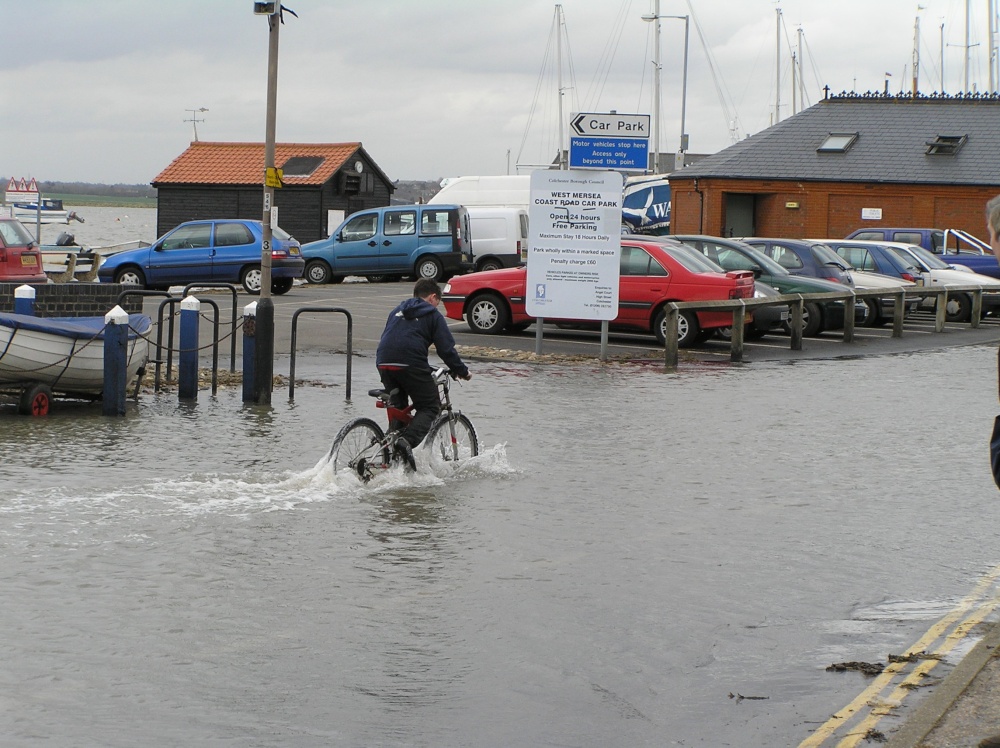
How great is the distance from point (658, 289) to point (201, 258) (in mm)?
13180

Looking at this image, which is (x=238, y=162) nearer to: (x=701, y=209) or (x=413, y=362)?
(x=701, y=209)

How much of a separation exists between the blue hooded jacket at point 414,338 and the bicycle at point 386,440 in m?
0.24

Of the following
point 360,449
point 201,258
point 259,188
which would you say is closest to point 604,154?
point 360,449

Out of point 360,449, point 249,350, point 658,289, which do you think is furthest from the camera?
point 658,289

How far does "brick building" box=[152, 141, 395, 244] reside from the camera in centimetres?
4825

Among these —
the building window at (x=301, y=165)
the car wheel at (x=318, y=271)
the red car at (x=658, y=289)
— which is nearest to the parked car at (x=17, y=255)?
the red car at (x=658, y=289)

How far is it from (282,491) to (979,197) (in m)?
38.5

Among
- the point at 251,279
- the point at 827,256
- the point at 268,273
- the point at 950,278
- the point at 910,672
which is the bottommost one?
the point at 910,672

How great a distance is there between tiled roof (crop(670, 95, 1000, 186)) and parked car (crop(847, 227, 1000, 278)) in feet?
32.0

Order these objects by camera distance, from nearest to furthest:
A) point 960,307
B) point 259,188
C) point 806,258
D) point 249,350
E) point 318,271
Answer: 1. point 249,350
2. point 806,258
3. point 960,307
4. point 318,271
5. point 259,188

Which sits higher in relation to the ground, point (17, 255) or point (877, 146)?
point (877, 146)

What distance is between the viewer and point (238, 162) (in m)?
49.5

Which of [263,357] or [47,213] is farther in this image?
[47,213]

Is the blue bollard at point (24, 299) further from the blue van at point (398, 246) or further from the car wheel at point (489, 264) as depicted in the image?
the car wheel at point (489, 264)
